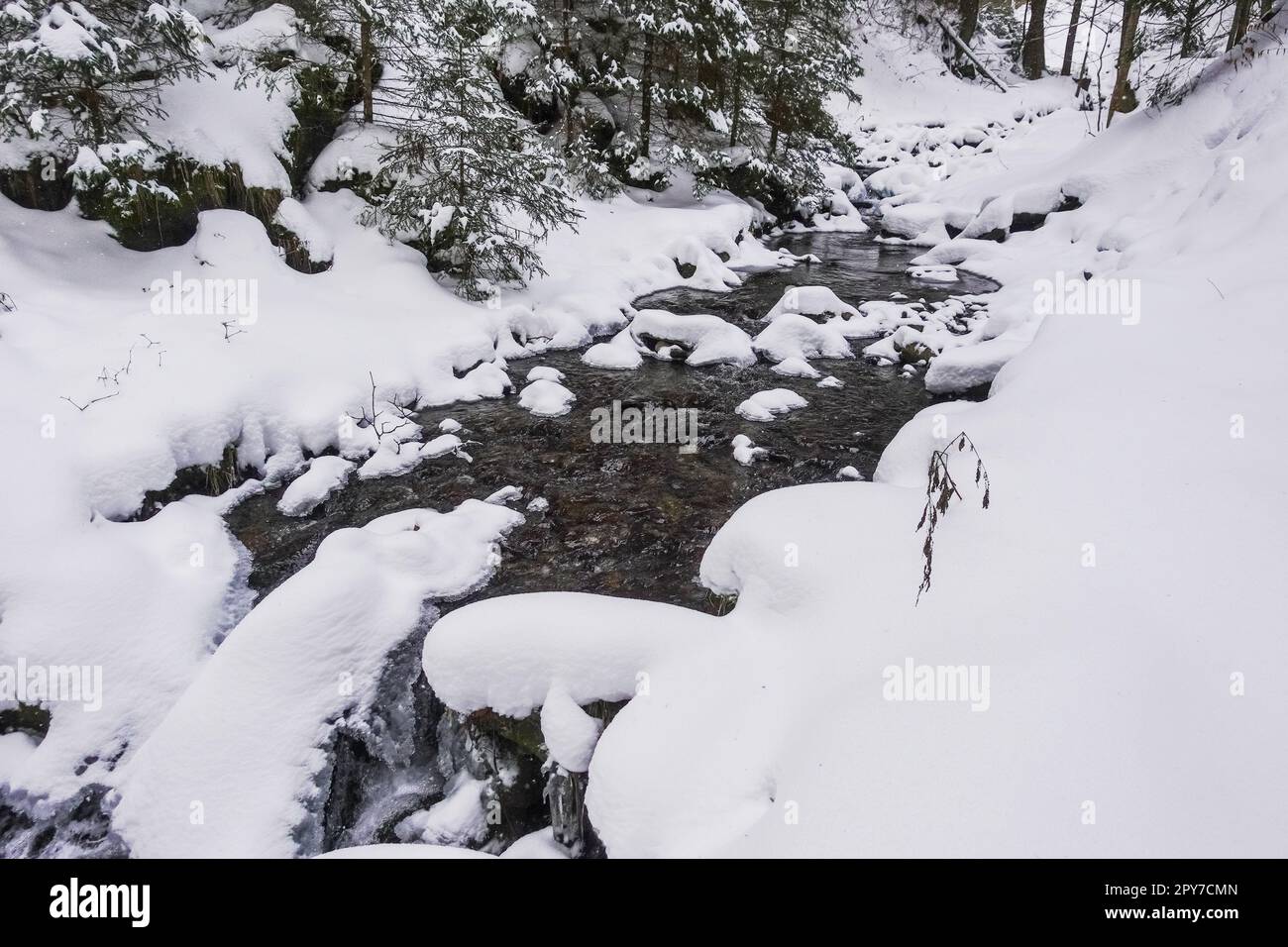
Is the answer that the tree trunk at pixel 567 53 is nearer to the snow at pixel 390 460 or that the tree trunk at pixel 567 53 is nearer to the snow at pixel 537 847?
the snow at pixel 390 460

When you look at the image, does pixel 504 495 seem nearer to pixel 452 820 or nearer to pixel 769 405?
pixel 452 820

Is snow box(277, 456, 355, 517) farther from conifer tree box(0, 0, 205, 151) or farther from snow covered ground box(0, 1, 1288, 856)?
conifer tree box(0, 0, 205, 151)

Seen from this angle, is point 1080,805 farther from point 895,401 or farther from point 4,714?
point 895,401

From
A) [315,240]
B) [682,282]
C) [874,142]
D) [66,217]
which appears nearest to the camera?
[66,217]

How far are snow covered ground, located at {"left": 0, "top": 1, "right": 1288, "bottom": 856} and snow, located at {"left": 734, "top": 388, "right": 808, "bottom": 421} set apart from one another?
40 millimetres

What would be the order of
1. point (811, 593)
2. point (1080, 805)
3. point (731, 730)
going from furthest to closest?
point (811, 593)
point (731, 730)
point (1080, 805)

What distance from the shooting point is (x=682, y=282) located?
1405 centimetres

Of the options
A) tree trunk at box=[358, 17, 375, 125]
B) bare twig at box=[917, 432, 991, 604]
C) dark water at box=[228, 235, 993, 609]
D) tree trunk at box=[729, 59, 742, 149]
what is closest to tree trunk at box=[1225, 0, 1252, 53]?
tree trunk at box=[729, 59, 742, 149]

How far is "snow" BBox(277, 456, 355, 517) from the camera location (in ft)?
21.3

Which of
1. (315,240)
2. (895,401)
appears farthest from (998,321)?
(315,240)

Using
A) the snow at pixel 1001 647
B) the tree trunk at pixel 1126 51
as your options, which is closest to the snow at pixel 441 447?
the snow at pixel 1001 647

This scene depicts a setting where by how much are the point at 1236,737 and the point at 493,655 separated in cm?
355

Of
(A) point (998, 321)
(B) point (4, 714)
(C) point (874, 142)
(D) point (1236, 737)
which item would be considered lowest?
(B) point (4, 714)

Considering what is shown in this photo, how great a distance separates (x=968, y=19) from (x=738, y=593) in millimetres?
35729
